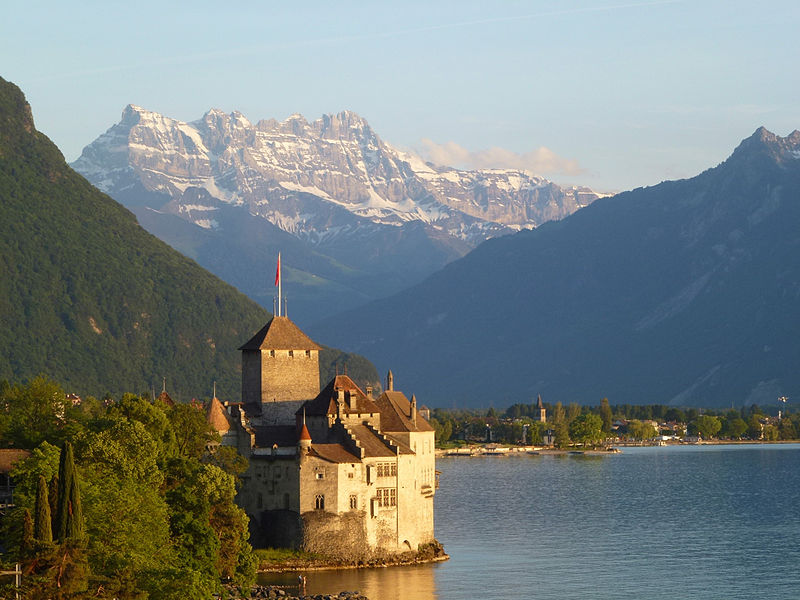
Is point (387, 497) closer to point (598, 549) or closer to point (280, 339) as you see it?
point (280, 339)

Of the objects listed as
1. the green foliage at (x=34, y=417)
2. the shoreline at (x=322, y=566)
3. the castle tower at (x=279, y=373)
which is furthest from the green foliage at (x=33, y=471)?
the castle tower at (x=279, y=373)

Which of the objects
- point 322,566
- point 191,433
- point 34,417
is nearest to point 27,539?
point 322,566

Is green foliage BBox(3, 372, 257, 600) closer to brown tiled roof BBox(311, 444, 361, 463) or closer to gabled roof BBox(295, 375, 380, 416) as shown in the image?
brown tiled roof BBox(311, 444, 361, 463)

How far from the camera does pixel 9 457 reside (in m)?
100

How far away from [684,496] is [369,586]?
339ft

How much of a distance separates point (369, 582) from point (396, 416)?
675 inches

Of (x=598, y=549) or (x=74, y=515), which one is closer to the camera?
(x=74, y=515)

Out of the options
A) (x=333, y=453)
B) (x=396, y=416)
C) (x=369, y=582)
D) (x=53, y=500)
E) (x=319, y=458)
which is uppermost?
(x=396, y=416)

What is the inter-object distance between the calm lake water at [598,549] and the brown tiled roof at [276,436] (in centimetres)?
954

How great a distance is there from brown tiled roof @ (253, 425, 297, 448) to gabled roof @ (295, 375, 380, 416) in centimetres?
164

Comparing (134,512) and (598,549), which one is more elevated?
(134,512)

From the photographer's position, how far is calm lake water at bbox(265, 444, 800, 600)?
10100 cm

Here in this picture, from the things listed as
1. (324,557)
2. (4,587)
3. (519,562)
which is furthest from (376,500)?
(4,587)

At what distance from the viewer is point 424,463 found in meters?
111
